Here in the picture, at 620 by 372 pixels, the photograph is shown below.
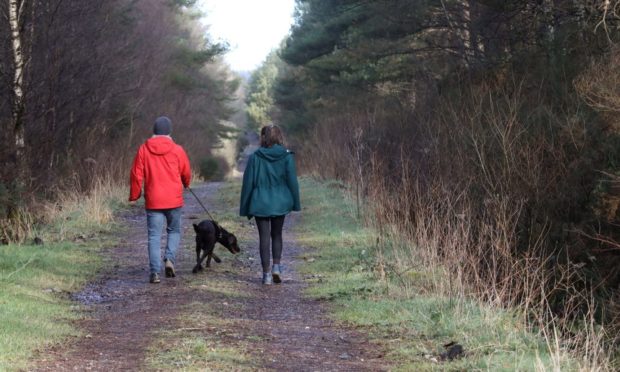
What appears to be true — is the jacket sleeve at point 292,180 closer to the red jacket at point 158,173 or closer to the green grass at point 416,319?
the green grass at point 416,319

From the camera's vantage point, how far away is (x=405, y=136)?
742 inches

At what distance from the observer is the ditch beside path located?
655 centimetres

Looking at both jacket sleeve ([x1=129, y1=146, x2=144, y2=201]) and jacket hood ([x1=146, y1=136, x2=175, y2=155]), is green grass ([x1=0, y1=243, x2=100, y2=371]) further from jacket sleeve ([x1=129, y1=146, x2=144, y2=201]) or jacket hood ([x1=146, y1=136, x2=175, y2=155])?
jacket hood ([x1=146, y1=136, x2=175, y2=155])

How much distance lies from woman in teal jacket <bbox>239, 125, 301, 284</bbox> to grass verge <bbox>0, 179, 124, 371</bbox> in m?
2.28

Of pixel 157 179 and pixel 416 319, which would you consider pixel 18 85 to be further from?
pixel 416 319

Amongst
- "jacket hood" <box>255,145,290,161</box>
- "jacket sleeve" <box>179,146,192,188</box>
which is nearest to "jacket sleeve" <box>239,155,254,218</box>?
"jacket hood" <box>255,145,290,161</box>

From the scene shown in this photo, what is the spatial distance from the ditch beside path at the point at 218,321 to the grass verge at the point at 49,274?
0.64 feet

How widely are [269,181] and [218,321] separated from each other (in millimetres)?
2877

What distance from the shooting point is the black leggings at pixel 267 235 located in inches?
415

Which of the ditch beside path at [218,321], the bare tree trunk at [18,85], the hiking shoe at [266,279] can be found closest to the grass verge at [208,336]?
the ditch beside path at [218,321]

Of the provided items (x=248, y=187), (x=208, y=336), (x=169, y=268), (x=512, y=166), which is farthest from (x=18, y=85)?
(x=208, y=336)

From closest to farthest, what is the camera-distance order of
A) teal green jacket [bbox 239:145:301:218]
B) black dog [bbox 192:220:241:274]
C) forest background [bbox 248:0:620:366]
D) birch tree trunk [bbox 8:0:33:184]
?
forest background [bbox 248:0:620:366] → teal green jacket [bbox 239:145:301:218] → black dog [bbox 192:220:241:274] → birch tree trunk [bbox 8:0:33:184]

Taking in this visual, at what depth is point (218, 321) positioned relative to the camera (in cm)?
797

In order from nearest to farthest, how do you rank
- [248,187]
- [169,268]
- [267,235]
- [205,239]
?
[248,187] → [267,235] → [169,268] → [205,239]
